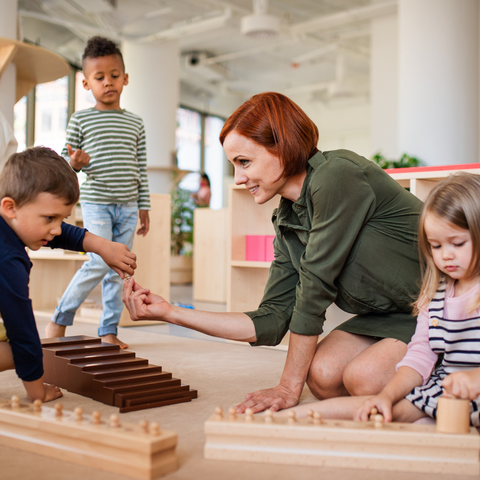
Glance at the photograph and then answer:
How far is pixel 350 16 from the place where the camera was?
653 cm

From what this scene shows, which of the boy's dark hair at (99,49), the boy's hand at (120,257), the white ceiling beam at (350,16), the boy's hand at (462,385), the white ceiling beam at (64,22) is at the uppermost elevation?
the white ceiling beam at (350,16)

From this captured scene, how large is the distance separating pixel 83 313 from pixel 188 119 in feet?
26.5

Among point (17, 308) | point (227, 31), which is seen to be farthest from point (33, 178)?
point (227, 31)

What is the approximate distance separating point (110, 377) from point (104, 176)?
107 cm

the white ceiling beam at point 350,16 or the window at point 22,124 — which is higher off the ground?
the white ceiling beam at point 350,16

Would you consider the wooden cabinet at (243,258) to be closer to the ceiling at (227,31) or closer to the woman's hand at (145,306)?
the woman's hand at (145,306)

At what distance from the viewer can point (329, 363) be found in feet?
4.59

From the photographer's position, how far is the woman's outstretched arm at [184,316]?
1335mm

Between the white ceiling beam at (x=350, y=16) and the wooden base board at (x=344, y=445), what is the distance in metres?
6.20

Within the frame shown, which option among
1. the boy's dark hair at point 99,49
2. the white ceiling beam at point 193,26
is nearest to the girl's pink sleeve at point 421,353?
the boy's dark hair at point 99,49

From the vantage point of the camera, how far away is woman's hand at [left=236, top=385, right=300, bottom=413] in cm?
129

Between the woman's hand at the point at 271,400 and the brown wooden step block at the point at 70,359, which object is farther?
the brown wooden step block at the point at 70,359

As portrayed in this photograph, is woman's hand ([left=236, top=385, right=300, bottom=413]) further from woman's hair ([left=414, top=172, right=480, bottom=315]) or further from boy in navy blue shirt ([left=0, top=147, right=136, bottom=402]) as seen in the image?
boy in navy blue shirt ([left=0, top=147, right=136, bottom=402])

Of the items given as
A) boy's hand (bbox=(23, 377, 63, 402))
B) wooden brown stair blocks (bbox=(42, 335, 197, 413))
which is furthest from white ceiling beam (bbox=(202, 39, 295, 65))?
boy's hand (bbox=(23, 377, 63, 402))
